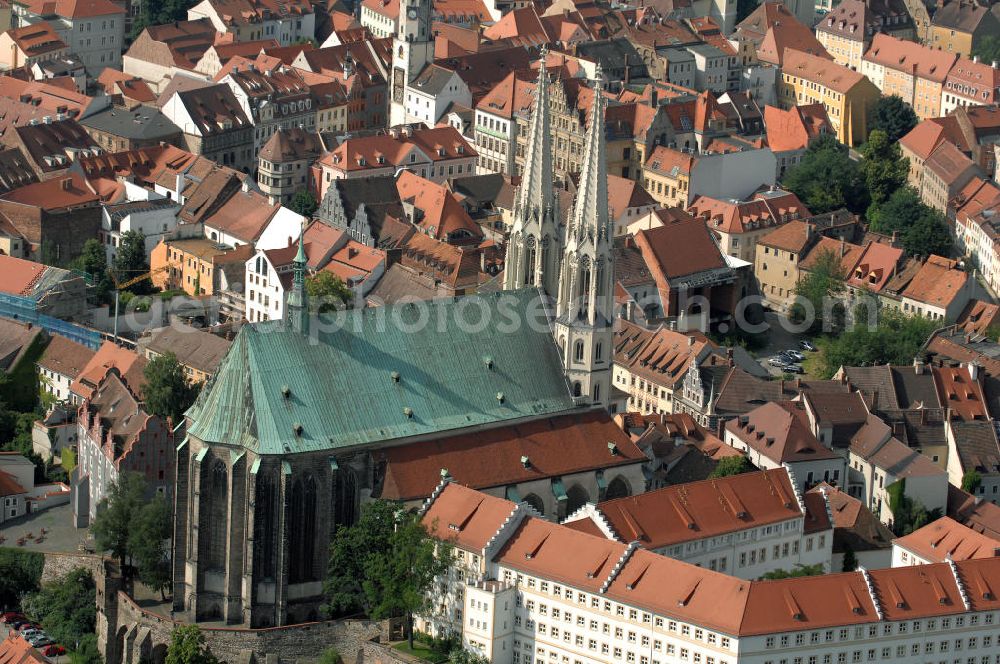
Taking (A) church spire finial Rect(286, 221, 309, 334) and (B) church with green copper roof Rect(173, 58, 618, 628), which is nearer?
(B) church with green copper roof Rect(173, 58, 618, 628)

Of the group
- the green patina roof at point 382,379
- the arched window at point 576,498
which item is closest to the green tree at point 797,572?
the arched window at point 576,498

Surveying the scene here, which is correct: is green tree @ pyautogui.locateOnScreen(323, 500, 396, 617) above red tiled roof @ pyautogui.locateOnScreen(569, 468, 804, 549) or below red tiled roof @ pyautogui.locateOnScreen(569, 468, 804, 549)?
below

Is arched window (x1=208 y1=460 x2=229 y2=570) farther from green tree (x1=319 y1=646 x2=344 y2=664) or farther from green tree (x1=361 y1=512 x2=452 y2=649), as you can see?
green tree (x1=361 y1=512 x2=452 y2=649)

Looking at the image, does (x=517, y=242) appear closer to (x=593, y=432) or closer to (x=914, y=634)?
(x=593, y=432)

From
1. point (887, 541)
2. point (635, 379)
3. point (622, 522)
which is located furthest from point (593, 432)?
point (635, 379)

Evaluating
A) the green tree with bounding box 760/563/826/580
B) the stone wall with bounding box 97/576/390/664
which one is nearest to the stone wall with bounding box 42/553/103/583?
the stone wall with bounding box 97/576/390/664

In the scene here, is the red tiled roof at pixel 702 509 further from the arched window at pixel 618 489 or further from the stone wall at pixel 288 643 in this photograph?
the stone wall at pixel 288 643
